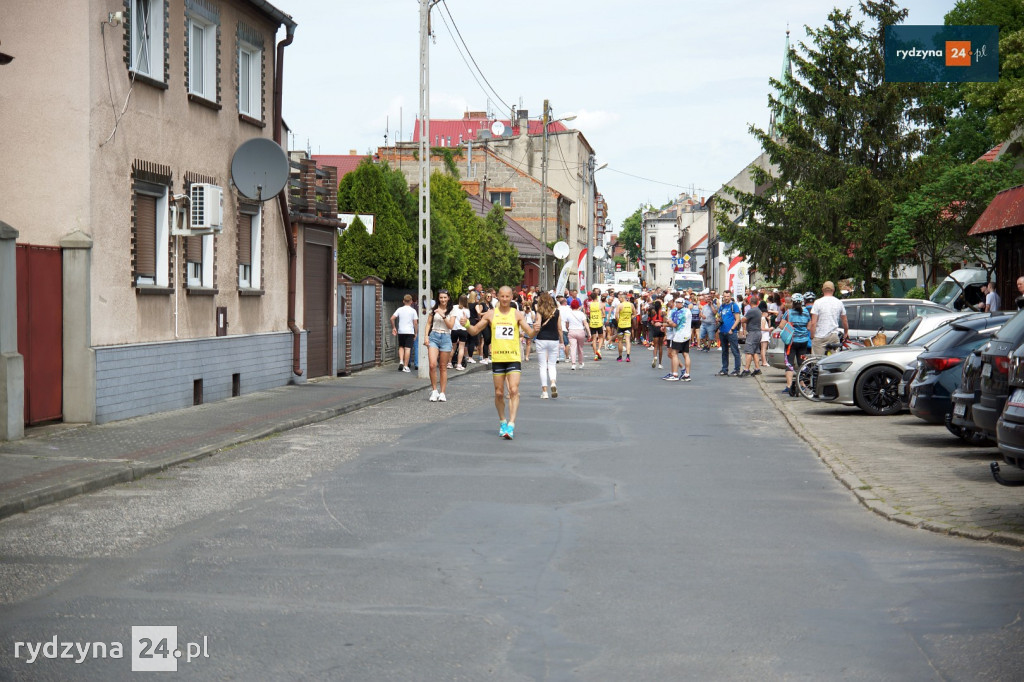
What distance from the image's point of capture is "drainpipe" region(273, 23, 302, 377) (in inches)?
900

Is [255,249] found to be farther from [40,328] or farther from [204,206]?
[40,328]

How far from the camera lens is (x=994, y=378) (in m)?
10.2

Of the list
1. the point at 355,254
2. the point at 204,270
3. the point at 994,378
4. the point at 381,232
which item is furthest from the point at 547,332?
the point at 355,254

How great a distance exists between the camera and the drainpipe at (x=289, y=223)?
22.9 meters

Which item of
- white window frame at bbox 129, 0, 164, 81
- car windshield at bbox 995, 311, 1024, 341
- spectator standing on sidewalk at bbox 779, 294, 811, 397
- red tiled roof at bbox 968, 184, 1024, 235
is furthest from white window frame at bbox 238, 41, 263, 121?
red tiled roof at bbox 968, 184, 1024, 235

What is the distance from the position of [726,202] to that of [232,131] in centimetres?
2437

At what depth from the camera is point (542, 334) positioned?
848 inches

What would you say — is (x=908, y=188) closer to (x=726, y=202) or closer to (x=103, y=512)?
(x=726, y=202)

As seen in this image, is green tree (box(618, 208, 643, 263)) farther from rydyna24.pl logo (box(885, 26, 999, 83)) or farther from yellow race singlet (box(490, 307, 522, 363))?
yellow race singlet (box(490, 307, 522, 363))

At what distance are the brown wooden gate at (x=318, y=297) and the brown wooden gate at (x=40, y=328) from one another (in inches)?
363

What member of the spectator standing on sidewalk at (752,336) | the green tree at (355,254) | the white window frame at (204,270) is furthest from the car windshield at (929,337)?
the green tree at (355,254)

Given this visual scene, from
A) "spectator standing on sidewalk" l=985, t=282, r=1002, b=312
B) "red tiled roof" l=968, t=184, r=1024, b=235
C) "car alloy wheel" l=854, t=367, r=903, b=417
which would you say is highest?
"red tiled roof" l=968, t=184, r=1024, b=235

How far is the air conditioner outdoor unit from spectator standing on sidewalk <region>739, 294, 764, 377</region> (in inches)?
517

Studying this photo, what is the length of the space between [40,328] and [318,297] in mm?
11045
